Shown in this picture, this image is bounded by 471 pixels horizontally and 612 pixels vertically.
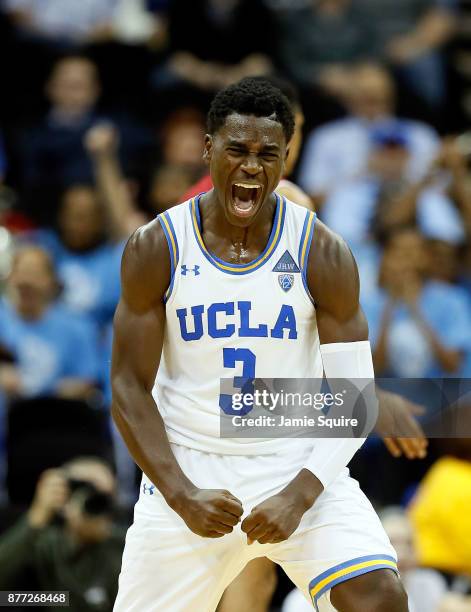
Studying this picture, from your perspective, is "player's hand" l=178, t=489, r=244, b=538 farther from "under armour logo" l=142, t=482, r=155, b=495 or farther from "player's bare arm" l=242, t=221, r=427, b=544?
"under armour logo" l=142, t=482, r=155, b=495

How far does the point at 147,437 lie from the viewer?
3756mm

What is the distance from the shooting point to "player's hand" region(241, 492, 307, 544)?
3.52 m

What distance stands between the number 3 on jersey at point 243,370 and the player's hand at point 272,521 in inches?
15.9

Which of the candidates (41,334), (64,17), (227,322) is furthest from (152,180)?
(227,322)

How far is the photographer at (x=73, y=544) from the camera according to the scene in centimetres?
507

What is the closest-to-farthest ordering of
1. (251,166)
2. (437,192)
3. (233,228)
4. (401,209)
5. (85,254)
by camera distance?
1. (251,166)
2. (233,228)
3. (85,254)
4. (401,209)
5. (437,192)

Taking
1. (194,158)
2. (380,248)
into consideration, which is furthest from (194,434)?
(194,158)

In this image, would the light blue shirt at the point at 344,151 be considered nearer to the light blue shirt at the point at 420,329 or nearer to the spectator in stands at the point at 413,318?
the spectator in stands at the point at 413,318

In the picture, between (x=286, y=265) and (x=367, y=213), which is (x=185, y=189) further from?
(x=286, y=265)

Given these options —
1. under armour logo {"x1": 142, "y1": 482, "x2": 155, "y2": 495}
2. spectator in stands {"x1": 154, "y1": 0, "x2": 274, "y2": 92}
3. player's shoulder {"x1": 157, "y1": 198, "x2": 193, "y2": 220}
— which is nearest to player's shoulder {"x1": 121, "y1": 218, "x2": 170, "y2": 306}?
player's shoulder {"x1": 157, "y1": 198, "x2": 193, "y2": 220}

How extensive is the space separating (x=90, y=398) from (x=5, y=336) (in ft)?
2.62

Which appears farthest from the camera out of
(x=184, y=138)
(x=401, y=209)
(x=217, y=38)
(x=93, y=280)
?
(x=217, y=38)

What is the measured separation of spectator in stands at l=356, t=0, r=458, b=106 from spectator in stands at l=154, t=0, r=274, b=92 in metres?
0.96

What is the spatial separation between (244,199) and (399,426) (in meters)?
1.07
